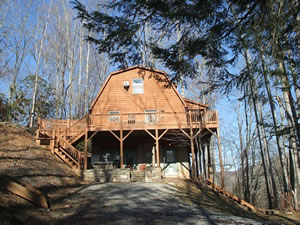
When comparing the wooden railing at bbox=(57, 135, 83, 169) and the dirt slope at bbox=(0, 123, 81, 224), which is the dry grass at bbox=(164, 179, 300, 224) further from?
the wooden railing at bbox=(57, 135, 83, 169)

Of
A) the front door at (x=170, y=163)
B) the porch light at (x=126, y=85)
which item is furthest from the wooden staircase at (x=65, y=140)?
the front door at (x=170, y=163)

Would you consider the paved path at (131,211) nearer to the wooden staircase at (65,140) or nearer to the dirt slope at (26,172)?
the dirt slope at (26,172)

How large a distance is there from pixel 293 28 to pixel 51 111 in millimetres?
21171

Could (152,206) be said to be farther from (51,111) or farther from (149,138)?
(51,111)

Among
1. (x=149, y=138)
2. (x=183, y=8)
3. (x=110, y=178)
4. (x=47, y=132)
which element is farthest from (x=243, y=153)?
(x=183, y=8)

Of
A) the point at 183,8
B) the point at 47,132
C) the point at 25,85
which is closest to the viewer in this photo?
the point at 183,8

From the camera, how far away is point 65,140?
565 inches

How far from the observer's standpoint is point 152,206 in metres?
7.16

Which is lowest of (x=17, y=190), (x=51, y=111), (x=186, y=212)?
(x=186, y=212)

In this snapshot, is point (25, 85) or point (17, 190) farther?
point (25, 85)

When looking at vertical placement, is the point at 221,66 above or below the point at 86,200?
above

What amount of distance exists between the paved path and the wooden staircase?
198 inches

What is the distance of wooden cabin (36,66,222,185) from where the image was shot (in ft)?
50.1

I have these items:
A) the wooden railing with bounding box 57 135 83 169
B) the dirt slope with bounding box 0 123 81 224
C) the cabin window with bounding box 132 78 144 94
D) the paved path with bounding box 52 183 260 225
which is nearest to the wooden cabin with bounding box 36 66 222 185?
the cabin window with bounding box 132 78 144 94
